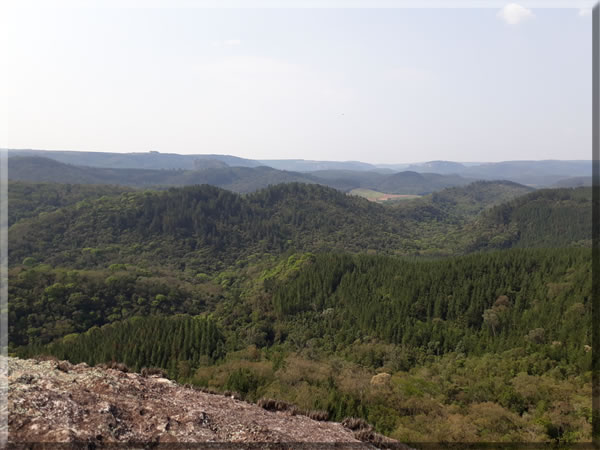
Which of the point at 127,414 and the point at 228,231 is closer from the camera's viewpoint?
the point at 127,414

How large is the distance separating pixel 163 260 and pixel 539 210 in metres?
196

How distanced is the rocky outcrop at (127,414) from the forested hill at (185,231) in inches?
4994

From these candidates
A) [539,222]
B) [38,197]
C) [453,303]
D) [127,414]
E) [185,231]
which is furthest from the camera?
[38,197]

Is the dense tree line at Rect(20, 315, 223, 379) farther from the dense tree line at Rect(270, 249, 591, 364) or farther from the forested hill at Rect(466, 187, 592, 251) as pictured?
the forested hill at Rect(466, 187, 592, 251)

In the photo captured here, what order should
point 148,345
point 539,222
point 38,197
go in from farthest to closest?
point 38,197 < point 539,222 < point 148,345

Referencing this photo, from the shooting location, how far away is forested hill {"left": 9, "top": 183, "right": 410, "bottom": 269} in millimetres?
131000

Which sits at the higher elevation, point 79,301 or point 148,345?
point 79,301

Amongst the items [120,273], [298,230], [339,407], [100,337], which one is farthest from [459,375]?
[298,230]

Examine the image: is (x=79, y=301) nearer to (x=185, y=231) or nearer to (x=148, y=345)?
(x=148, y=345)

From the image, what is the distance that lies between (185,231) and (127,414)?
157 meters

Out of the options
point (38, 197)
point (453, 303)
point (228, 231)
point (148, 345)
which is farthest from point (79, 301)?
point (38, 197)

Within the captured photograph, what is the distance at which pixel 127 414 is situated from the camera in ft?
41.3

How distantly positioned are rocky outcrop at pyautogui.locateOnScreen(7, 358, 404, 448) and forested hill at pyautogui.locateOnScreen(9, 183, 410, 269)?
127m

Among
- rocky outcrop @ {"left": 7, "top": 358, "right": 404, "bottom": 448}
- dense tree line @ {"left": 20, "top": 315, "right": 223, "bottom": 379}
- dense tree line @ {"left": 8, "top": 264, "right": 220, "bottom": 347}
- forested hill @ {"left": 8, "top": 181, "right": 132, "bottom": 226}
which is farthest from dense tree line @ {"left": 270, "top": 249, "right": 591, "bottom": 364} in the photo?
forested hill @ {"left": 8, "top": 181, "right": 132, "bottom": 226}
